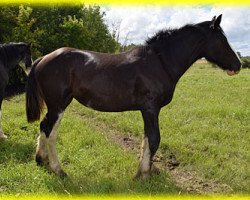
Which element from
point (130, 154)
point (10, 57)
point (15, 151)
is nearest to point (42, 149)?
point (15, 151)

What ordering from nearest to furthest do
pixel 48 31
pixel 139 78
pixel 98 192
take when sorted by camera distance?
pixel 98 192 < pixel 139 78 < pixel 48 31

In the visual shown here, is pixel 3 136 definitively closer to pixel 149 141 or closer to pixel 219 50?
pixel 149 141

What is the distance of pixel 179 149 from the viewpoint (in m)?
7.06

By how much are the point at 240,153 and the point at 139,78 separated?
9.67 feet

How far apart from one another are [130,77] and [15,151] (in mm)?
2995

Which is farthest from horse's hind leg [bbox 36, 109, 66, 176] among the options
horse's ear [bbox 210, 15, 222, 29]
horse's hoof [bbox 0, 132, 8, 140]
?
horse's ear [bbox 210, 15, 222, 29]

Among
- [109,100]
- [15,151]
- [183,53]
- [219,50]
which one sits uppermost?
[219,50]

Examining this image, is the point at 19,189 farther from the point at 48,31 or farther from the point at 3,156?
the point at 48,31

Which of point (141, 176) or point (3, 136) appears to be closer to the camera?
point (141, 176)

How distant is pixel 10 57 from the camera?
947cm

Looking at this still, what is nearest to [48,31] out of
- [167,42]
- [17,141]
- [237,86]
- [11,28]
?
[11,28]

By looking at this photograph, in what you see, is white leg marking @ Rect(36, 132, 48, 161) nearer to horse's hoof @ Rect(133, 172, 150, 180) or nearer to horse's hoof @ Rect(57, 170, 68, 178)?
horse's hoof @ Rect(57, 170, 68, 178)

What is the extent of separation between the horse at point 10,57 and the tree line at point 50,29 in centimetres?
354

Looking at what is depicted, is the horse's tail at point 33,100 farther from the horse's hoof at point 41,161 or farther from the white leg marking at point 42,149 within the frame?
the horse's hoof at point 41,161
